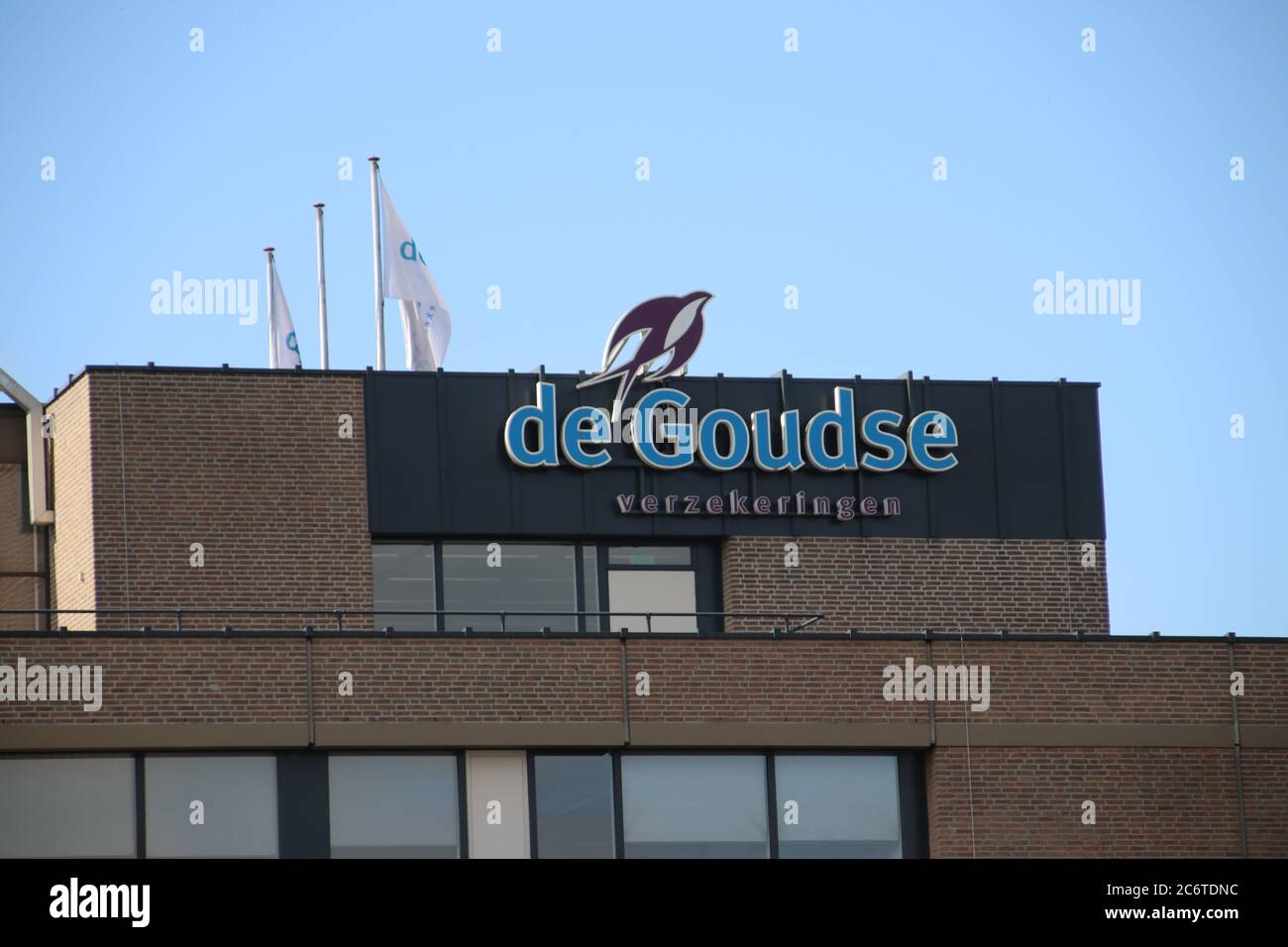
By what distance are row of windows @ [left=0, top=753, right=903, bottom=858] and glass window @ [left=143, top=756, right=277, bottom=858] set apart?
0.06 ft

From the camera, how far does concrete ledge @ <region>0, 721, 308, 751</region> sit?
27797 mm

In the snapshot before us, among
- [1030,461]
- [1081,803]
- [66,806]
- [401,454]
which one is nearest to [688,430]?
[401,454]

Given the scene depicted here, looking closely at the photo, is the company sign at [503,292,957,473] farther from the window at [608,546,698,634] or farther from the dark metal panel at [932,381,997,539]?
the window at [608,546,698,634]

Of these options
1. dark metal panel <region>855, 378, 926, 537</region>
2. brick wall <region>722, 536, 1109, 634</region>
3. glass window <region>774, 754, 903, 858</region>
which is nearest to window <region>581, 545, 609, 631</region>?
brick wall <region>722, 536, 1109, 634</region>

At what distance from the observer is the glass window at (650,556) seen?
35.4 metres

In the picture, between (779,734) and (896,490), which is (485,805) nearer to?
(779,734)

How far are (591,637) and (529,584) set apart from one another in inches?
195

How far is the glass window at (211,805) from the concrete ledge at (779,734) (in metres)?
4.86

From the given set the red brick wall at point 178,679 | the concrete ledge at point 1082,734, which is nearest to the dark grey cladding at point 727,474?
the red brick wall at point 178,679
